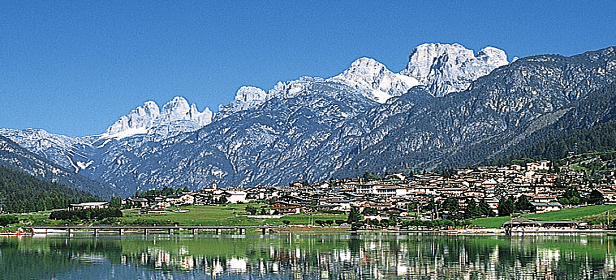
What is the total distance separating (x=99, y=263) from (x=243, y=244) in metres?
33.1

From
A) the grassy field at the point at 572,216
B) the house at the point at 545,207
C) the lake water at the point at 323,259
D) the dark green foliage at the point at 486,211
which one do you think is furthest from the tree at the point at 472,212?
the lake water at the point at 323,259

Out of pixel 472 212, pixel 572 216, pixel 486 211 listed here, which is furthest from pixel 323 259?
A: pixel 486 211

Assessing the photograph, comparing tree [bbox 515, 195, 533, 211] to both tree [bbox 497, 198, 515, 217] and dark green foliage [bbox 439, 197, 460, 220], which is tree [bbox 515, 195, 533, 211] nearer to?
tree [bbox 497, 198, 515, 217]

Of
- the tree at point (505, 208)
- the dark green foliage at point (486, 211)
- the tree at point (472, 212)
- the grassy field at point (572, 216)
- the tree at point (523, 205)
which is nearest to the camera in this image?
the grassy field at point (572, 216)

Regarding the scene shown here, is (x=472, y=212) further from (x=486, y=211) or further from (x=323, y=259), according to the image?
(x=323, y=259)

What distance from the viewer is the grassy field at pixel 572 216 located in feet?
550

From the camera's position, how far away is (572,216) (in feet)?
575

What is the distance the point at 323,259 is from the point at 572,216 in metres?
94.0

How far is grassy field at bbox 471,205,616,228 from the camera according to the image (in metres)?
168

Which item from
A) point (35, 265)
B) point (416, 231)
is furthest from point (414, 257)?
point (416, 231)

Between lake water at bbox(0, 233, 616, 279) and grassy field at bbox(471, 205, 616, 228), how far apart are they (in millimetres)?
33336

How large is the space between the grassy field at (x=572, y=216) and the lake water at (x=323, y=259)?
109 feet

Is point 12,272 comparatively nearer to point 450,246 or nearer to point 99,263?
point 99,263

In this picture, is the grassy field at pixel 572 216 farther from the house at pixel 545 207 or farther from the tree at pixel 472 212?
the house at pixel 545 207
